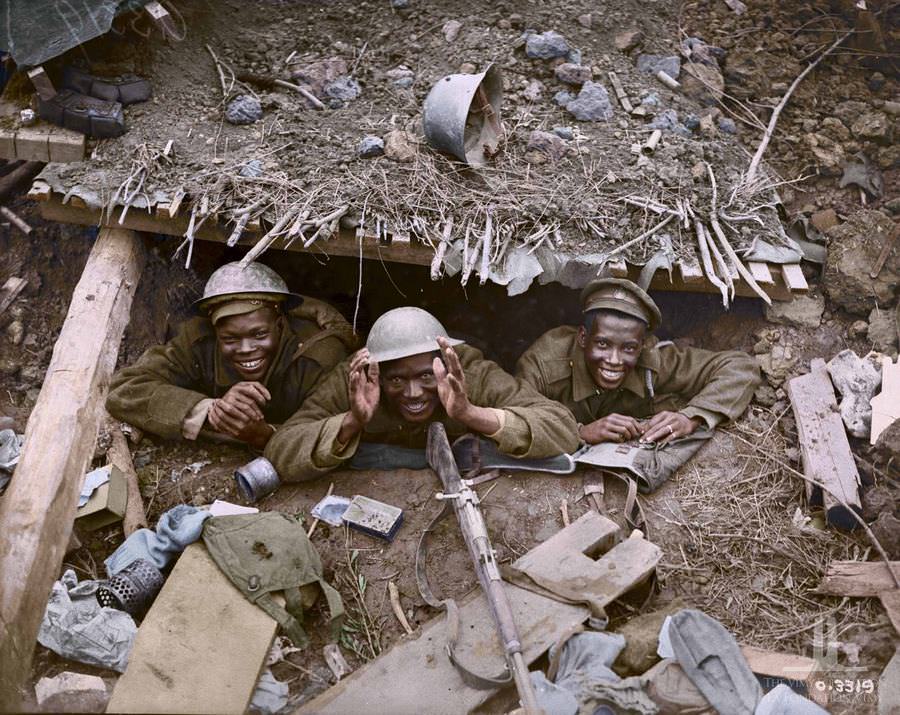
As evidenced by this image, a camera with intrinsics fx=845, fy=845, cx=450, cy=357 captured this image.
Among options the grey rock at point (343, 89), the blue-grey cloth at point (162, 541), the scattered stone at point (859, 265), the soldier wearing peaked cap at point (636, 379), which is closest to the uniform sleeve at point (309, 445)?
the blue-grey cloth at point (162, 541)

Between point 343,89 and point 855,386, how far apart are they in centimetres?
448

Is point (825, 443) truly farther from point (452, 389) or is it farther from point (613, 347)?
point (452, 389)

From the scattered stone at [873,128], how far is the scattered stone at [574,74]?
7.70 ft

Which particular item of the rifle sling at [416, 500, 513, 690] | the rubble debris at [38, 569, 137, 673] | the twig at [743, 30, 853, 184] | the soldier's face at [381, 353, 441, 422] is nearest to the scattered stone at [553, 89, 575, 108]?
the twig at [743, 30, 853, 184]

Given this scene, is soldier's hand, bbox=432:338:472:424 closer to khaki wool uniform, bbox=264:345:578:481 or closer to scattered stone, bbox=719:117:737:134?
khaki wool uniform, bbox=264:345:578:481

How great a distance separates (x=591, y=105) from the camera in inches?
265

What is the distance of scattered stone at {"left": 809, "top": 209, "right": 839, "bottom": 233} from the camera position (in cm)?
671

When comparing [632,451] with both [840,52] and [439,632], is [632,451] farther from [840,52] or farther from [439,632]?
[840,52]

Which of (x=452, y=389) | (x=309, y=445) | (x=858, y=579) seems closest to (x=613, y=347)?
(x=452, y=389)

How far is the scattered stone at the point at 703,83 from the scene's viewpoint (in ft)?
24.0

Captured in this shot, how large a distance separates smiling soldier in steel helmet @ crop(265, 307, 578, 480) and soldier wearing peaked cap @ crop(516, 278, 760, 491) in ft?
1.36

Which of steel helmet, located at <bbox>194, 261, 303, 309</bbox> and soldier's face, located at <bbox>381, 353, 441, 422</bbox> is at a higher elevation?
steel helmet, located at <bbox>194, 261, 303, 309</bbox>

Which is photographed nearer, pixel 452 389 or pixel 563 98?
pixel 452 389

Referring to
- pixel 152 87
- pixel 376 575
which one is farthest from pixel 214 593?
pixel 152 87
